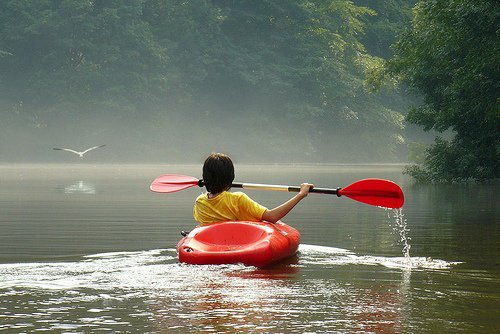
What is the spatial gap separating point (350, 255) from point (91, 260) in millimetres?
2555

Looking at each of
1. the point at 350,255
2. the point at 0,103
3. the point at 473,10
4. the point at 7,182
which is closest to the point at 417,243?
the point at 350,255

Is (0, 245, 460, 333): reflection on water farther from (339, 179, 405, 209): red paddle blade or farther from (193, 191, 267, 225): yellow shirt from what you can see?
(339, 179, 405, 209): red paddle blade

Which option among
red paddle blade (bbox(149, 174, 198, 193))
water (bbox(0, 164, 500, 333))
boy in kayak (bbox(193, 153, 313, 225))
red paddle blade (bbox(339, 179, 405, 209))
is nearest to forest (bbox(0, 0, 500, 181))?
water (bbox(0, 164, 500, 333))

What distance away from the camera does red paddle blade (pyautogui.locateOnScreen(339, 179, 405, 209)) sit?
10.7 metres

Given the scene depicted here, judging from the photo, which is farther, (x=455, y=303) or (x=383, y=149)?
(x=383, y=149)

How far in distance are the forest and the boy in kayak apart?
45764mm

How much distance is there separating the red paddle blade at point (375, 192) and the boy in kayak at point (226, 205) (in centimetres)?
78

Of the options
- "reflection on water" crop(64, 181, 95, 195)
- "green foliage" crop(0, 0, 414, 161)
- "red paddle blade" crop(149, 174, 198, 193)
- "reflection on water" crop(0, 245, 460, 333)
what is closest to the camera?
"reflection on water" crop(0, 245, 460, 333)

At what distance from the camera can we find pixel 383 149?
63969 mm

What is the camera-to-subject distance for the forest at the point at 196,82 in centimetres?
5750

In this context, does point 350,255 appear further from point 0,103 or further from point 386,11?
point 386,11

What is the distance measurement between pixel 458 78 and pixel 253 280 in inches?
→ 621

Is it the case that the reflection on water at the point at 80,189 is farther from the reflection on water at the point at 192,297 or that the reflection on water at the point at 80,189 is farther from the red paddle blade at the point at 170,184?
the reflection on water at the point at 192,297

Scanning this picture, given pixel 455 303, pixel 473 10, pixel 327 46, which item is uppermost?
pixel 327 46
